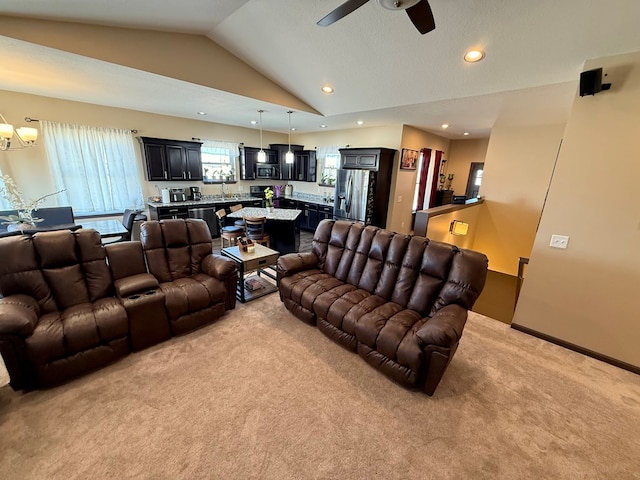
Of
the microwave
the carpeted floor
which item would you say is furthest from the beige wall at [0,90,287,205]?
the carpeted floor

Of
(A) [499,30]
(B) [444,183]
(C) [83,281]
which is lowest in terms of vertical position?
(C) [83,281]

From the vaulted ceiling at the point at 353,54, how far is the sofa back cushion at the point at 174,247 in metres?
1.83

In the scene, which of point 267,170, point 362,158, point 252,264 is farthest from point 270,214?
point 267,170

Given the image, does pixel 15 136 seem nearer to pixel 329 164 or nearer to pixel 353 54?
pixel 353 54

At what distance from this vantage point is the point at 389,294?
264 centimetres

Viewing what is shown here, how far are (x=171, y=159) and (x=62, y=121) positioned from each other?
1754 mm

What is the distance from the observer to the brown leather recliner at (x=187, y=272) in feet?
8.38

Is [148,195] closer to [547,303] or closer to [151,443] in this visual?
[151,443]

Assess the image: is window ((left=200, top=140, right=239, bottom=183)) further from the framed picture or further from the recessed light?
the recessed light

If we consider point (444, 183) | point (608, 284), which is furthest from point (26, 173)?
point (444, 183)

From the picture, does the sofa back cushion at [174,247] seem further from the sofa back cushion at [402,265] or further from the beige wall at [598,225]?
the beige wall at [598,225]

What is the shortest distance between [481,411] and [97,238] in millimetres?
3799

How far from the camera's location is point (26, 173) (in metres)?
4.28

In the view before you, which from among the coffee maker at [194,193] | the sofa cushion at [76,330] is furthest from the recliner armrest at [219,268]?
the coffee maker at [194,193]
